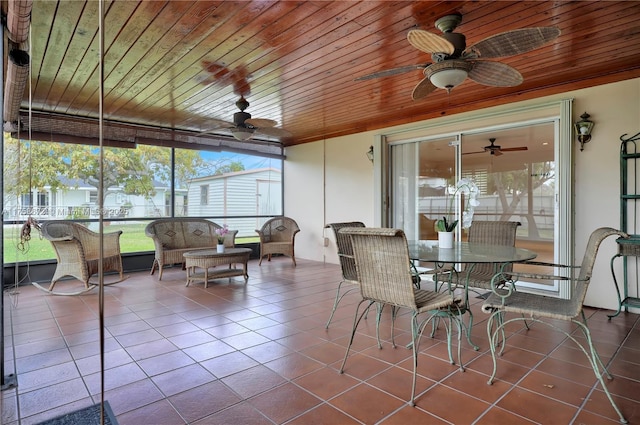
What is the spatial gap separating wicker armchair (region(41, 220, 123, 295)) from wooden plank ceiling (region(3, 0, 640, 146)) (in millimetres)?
1684

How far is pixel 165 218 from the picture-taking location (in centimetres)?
603

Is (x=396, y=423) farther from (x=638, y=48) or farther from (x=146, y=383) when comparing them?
(x=638, y=48)

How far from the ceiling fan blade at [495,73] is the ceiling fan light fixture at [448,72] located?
9cm

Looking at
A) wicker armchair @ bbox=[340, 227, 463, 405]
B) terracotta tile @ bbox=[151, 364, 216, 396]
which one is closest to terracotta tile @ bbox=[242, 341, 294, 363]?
terracotta tile @ bbox=[151, 364, 216, 396]

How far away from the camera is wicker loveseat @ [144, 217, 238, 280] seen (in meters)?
5.25

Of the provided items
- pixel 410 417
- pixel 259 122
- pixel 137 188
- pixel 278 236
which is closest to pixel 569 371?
pixel 410 417

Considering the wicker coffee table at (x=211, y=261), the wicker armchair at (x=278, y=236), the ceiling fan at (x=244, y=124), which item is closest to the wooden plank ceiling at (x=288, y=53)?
the ceiling fan at (x=244, y=124)

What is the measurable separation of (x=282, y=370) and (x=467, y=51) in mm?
2460

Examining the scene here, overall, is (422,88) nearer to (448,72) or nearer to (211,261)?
(448,72)

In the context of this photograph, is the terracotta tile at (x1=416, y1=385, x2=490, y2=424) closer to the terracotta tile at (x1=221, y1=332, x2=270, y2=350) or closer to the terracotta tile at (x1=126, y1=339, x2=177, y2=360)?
the terracotta tile at (x1=221, y1=332, x2=270, y2=350)

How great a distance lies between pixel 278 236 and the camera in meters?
6.83

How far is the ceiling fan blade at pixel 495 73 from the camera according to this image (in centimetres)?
244

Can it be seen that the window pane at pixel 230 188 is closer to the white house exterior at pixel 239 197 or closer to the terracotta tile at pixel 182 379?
the white house exterior at pixel 239 197

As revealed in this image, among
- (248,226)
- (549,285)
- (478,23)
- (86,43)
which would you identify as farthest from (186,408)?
(248,226)
